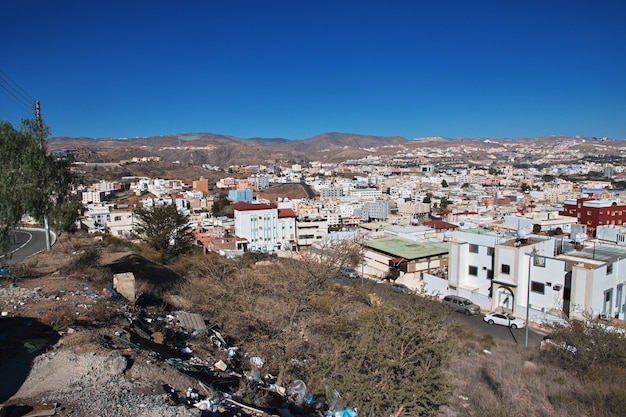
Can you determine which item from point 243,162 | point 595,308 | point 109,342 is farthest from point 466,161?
point 109,342

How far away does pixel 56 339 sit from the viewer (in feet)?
18.8

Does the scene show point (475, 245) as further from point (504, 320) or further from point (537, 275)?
point (504, 320)

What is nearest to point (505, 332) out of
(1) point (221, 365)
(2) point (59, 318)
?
(1) point (221, 365)

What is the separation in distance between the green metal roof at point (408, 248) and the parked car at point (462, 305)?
17.5 feet

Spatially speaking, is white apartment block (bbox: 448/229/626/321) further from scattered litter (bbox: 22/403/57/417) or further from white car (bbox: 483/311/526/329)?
scattered litter (bbox: 22/403/57/417)

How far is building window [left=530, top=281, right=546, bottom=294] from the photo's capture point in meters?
15.8

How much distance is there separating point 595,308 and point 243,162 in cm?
16158

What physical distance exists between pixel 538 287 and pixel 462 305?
2.81 meters

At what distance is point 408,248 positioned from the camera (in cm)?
2408

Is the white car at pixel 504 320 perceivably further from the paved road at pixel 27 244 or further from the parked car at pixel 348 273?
the paved road at pixel 27 244

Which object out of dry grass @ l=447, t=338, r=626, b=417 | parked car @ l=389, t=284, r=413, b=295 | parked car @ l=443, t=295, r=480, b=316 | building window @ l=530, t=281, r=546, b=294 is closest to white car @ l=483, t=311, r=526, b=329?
parked car @ l=443, t=295, r=480, b=316

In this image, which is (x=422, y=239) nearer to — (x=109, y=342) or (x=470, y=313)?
(x=470, y=313)

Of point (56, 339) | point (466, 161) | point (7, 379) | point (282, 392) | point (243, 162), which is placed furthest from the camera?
point (466, 161)

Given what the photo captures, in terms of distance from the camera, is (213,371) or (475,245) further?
(475,245)
